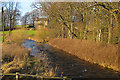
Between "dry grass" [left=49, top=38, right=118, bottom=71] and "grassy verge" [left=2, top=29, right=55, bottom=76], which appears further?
"dry grass" [left=49, top=38, right=118, bottom=71]

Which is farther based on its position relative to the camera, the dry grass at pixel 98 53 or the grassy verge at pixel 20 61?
the dry grass at pixel 98 53

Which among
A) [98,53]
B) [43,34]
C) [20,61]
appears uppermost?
[43,34]

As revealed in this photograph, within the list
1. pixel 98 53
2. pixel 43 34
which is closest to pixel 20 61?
pixel 98 53

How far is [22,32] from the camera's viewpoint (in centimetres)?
2356

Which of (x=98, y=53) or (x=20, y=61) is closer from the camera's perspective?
(x=20, y=61)

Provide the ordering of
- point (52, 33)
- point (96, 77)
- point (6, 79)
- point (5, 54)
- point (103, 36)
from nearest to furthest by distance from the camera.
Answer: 1. point (6, 79)
2. point (96, 77)
3. point (5, 54)
4. point (103, 36)
5. point (52, 33)

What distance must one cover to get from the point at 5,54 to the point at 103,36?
14967 millimetres

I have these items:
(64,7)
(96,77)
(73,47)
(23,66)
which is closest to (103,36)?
(73,47)

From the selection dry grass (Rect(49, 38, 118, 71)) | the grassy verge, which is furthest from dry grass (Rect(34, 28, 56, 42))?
dry grass (Rect(49, 38, 118, 71))

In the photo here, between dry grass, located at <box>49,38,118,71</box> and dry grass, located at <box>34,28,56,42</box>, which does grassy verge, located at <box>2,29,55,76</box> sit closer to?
dry grass, located at <box>49,38,118,71</box>

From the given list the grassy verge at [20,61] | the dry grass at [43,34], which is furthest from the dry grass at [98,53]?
the dry grass at [43,34]

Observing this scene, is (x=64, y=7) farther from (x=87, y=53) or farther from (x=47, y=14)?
(x=87, y=53)

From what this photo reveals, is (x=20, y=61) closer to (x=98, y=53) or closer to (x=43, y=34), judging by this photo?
(x=98, y=53)

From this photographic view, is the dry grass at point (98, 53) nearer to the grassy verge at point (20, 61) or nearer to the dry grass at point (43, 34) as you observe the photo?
the grassy verge at point (20, 61)
